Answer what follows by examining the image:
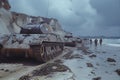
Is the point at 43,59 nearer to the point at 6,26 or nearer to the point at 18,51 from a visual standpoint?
the point at 18,51

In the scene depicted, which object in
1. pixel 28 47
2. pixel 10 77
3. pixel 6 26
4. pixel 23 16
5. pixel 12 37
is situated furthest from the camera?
pixel 23 16

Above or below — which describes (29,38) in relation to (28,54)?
above

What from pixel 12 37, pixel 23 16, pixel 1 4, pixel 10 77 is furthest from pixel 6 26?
pixel 10 77

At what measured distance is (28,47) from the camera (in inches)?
552

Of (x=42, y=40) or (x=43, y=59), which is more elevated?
(x=42, y=40)

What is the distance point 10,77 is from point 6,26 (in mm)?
29338

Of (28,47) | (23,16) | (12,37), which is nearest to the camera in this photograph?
(28,47)

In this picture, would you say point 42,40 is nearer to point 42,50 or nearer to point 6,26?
point 42,50

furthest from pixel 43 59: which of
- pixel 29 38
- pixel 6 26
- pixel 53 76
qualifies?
pixel 6 26

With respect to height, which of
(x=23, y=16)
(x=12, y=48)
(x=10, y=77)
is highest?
(x=23, y=16)

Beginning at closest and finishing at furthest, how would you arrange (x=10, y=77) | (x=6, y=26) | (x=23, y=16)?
(x=10, y=77)
(x=6, y=26)
(x=23, y=16)

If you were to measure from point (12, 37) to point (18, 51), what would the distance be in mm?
1184

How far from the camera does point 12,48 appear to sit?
14219mm

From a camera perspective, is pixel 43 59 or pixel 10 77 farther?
pixel 43 59
